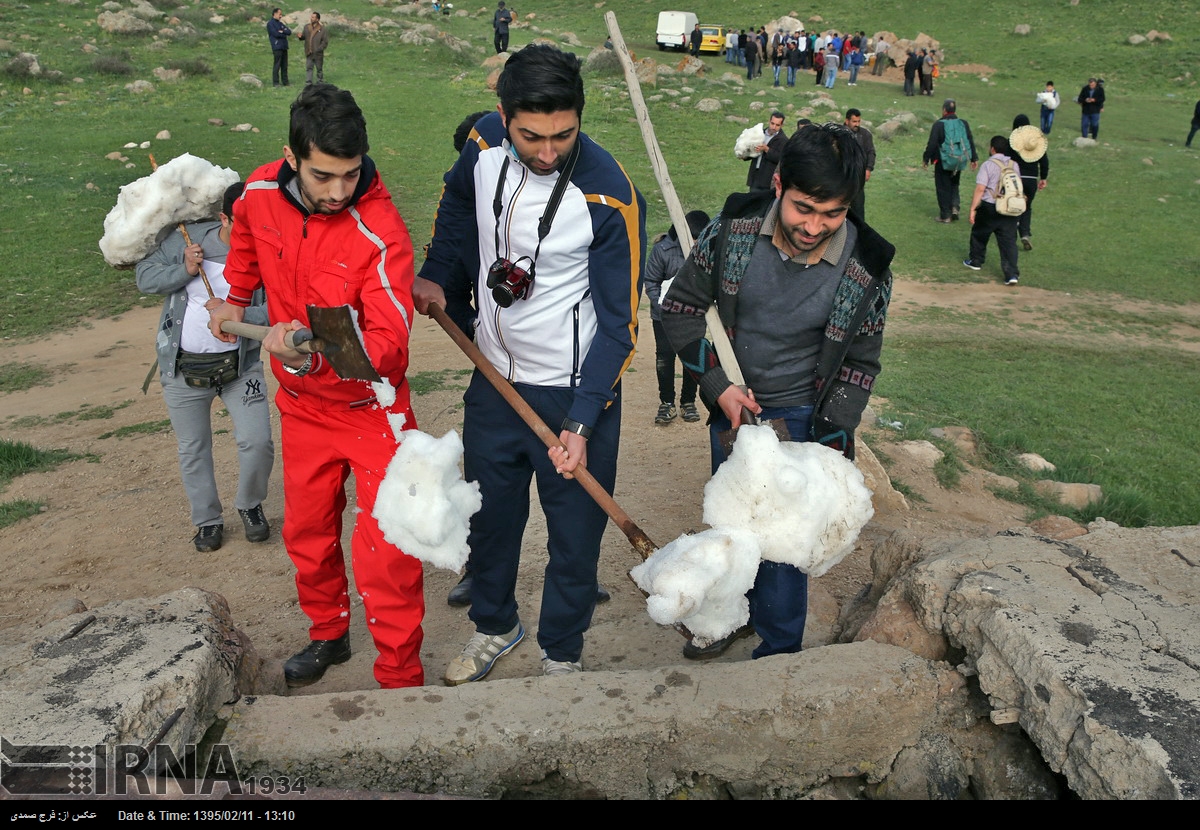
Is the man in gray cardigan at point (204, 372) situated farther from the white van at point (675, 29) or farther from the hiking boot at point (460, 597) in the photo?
the white van at point (675, 29)

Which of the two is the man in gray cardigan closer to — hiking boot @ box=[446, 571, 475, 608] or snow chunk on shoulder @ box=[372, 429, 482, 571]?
hiking boot @ box=[446, 571, 475, 608]

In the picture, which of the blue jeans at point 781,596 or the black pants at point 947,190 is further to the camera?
the black pants at point 947,190

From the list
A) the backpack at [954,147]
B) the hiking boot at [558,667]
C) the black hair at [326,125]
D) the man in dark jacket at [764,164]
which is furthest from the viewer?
the backpack at [954,147]

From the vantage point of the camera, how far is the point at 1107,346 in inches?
389

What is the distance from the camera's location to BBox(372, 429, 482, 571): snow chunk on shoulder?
3215mm

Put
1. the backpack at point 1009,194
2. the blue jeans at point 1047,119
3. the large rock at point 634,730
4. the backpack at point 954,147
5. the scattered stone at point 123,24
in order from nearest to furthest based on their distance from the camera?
1. the large rock at point 634,730
2. the backpack at point 1009,194
3. the backpack at point 954,147
4. the scattered stone at point 123,24
5. the blue jeans at point 1047,119

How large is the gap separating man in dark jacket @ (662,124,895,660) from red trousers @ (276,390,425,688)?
1193 millimetres

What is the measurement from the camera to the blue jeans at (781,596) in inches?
135

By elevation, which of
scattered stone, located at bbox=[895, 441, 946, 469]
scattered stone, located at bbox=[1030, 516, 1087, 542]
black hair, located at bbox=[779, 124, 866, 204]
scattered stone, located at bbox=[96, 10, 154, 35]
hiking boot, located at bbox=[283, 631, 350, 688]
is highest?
scattered stone, located at bbox=[96, 10, 154, 35]

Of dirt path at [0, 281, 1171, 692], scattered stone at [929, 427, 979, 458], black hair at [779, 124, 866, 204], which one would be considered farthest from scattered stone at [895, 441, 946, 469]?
black hair at [779, 124, 866, 204]

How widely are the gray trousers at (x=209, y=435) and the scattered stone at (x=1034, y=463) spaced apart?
4935 mm

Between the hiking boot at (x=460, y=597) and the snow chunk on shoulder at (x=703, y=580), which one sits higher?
the snow chunk on shoulder at (x=703, y=580)

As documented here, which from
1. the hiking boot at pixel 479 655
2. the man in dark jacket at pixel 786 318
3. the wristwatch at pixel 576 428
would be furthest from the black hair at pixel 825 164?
the hiking boot at pixel 479 655

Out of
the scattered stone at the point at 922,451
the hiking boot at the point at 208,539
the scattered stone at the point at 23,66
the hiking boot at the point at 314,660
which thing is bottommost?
the scattered stone at the point at 922,451
